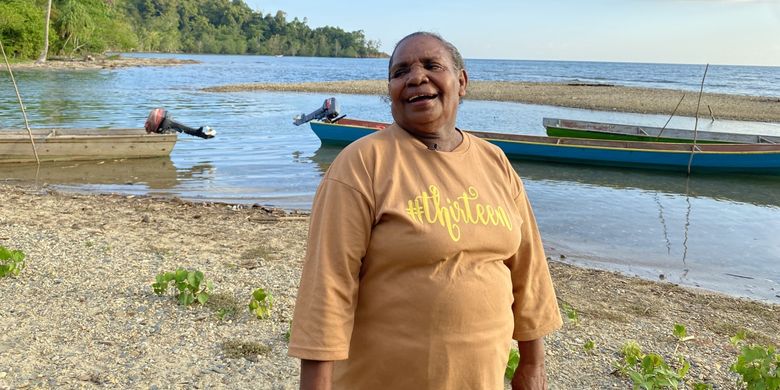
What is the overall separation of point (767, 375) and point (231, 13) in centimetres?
16466

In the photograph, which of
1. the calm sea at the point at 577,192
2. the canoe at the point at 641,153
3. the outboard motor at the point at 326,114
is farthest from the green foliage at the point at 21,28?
the canoe at the point at 641,153

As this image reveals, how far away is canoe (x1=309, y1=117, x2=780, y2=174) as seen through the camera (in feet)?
45.1

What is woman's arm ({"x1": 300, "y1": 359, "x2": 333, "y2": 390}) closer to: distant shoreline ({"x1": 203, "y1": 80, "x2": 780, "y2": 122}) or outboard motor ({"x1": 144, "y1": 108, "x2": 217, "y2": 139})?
outboard motor ({"x1": 144, "y1": 108, "x2": 217, "y2": 139})

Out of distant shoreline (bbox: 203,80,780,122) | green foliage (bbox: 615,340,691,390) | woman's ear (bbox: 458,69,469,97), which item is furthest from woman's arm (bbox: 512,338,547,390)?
distant shoreline (bbox: 203,80,780,122)

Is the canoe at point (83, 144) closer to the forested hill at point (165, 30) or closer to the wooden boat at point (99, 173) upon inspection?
the wooden boat at point (99, 173)

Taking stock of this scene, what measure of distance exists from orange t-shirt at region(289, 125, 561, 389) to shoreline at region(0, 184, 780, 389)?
197 centimetres

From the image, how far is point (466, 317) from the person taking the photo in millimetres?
1637

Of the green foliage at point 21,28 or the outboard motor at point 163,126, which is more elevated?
the green foliage at point 21,28

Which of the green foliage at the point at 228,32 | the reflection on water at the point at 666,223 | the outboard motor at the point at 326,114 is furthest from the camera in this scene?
the green foliage at the point at 228,32

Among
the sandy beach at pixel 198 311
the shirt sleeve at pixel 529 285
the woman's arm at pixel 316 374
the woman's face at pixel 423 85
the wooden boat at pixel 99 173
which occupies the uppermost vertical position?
the woman's face at pixel 423 85

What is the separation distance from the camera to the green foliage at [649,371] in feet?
10.7

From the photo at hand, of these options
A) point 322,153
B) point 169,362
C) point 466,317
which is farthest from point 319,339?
point 322,153

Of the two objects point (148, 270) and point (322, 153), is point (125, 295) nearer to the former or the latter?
point (148, 270)

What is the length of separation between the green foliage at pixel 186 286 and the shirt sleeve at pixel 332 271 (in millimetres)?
2975
